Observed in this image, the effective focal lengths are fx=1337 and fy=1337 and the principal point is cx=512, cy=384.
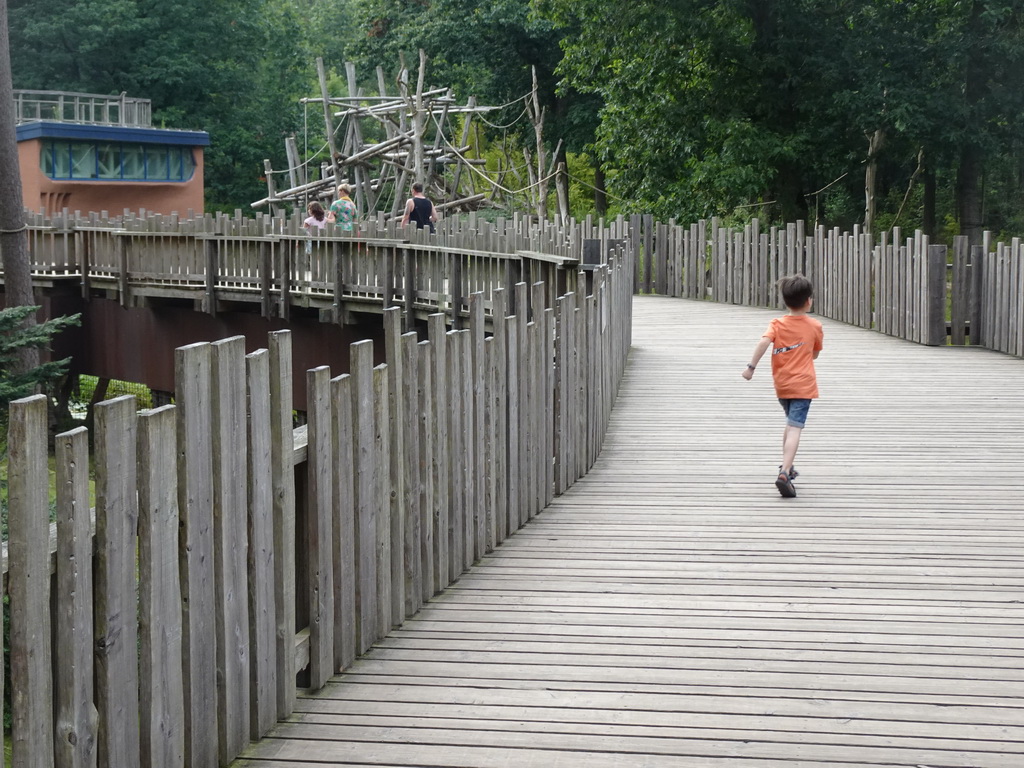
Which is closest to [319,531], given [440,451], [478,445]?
[440,451]

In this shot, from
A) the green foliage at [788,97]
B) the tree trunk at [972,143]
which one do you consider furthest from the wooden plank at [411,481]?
the tree trunk at [972,143]

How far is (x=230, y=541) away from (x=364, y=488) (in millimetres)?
1101

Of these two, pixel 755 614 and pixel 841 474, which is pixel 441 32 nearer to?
pixel 841 474

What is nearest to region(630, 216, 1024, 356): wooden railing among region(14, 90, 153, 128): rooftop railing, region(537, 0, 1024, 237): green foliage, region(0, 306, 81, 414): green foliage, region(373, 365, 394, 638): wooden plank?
region(537, 0, 1024, 237): green foliage

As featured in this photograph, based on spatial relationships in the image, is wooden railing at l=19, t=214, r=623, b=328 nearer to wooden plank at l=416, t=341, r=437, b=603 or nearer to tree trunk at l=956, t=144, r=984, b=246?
wooden plank at l=416, t=341, r=437, b=603

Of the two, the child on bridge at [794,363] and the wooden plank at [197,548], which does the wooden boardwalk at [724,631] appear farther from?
the child on bridge at [794,363]

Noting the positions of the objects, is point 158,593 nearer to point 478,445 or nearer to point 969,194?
point 478,445

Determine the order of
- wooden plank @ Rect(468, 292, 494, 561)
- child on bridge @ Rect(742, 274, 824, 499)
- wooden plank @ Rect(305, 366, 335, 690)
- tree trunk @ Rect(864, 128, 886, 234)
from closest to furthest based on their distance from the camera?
wooden plank @ Rect(305, 366, 335, 690)
wooden plank @ Rect(468, 292, 494, 561)
child on bridge @ Rect(742, 274, 824, 499)
tree trunk @ Rect(864, 128, 886, 234)

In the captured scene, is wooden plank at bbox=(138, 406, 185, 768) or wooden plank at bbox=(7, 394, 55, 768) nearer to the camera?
wooden plank at bbox=(7, 394, 55, 768)

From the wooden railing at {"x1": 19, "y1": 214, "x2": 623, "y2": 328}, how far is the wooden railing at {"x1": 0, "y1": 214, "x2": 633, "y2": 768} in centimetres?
826

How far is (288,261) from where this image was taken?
20.3 metres

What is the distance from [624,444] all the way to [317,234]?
35.8 ft

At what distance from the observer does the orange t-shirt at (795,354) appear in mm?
8258

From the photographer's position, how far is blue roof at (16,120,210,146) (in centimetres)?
4638
